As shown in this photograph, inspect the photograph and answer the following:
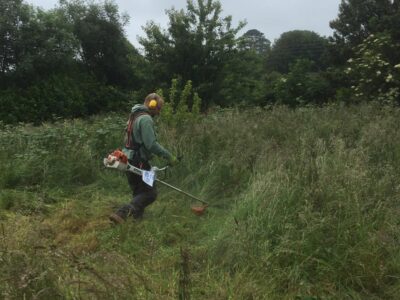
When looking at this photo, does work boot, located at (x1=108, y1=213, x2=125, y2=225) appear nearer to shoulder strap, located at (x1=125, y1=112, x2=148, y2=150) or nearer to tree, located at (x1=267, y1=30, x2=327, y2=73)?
shoulder strap, located at (x1=125, y1=112, x2=148, y2=150)

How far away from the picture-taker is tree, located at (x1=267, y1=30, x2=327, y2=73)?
144 ft

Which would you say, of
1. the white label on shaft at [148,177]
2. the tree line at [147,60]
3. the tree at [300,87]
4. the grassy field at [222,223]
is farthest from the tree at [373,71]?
the white label on shaft at [148,177]

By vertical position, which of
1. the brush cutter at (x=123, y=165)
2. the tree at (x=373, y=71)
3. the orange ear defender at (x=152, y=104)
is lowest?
the brush cutter at (x=123, y=165)

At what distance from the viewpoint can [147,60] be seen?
88.2 feet

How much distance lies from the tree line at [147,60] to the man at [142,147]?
40.5 ft

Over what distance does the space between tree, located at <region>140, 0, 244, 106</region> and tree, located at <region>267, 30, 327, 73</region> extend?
1847 centimetres

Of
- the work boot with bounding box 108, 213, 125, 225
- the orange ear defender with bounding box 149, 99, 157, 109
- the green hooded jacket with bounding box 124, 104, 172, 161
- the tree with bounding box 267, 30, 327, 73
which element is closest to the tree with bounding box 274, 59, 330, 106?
the orange ear defender with bounding box 149, 99, 157, 109

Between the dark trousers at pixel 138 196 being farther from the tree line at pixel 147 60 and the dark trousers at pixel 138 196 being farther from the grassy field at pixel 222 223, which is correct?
the tree line at pixel 147 60

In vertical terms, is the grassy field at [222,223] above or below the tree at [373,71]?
below

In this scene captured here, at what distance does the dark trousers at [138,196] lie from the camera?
6094 mm

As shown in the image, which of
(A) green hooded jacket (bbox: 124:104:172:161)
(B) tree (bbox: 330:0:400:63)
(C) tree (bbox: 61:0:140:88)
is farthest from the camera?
(C) tree (bbox: 61:0:140:88)

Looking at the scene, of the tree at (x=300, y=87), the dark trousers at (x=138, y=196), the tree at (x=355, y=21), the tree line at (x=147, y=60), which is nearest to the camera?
the dark trousers at (x=138, y=196)

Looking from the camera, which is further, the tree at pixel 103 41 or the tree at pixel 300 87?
the tree at pixel 103 41

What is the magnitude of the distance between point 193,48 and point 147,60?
2896mm
